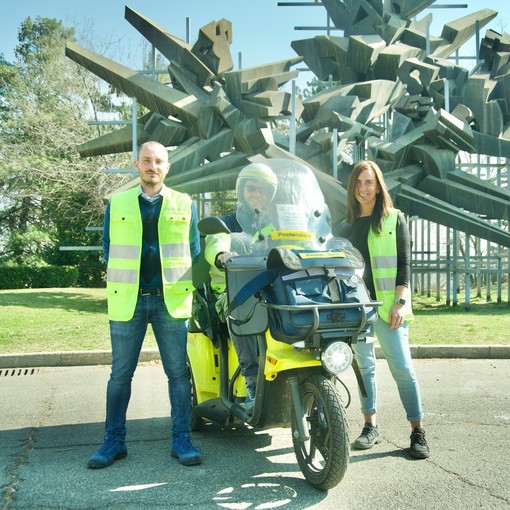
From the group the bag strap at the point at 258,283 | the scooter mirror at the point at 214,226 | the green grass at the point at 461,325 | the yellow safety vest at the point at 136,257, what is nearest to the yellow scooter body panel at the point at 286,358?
the bag strap at the point at 258,283

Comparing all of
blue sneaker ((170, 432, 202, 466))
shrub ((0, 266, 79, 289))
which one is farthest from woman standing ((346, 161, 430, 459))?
shrub ((0, 266, 79, 289))

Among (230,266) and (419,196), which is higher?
(419,196)

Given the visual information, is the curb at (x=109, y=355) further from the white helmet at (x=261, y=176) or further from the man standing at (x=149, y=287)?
the white helmet at (x=261, y=176)

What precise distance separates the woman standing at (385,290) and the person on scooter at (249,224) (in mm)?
867

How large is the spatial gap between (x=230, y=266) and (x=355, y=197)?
1.41 m

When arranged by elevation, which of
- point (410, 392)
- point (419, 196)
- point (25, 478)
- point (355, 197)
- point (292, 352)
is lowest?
point (25, 478)

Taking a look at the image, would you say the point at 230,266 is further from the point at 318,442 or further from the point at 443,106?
the point at 443,106

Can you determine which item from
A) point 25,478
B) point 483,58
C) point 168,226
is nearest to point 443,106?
point 483,58

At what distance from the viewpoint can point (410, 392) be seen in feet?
15.2

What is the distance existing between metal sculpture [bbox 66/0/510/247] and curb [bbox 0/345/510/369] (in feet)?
11.6

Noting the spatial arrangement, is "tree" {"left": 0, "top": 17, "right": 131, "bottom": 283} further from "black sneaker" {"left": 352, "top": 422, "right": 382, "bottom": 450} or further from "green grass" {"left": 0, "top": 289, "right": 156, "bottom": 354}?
"black sneaker" {"left": 352, "top": 422, "right": 382, "bottom": 450}

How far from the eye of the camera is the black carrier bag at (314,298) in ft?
11.9

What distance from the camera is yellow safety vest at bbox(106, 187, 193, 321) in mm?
4297

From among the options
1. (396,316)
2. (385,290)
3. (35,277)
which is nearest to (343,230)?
(385,290)
